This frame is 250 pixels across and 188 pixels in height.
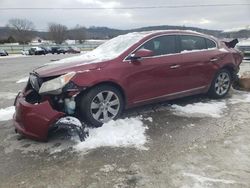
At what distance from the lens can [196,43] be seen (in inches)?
255

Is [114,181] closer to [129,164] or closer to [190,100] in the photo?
[129,164]

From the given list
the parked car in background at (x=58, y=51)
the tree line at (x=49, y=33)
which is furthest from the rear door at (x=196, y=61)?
the tree line at (x=49, y=33)

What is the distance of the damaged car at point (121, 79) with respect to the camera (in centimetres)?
458

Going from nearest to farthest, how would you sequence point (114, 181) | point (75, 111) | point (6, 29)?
point (114, 181) < point (75, 111) < point (6, 29)

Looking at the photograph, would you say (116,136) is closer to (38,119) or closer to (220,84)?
(38,119)

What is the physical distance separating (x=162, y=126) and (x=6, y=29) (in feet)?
285

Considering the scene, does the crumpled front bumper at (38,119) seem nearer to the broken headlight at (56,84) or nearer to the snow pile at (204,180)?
the broken headlight at (56,84)

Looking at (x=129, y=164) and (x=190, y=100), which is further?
(x=190, y=100)

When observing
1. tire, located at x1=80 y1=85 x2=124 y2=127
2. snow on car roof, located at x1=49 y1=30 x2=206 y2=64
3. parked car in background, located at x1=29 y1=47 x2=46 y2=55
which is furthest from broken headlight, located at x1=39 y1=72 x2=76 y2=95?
parked car in background, located at x1=29 y1=47 x2=46 y2=55

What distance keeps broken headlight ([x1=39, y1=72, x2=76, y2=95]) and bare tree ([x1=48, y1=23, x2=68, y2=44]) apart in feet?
252

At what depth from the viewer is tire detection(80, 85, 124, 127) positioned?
4.75 meters

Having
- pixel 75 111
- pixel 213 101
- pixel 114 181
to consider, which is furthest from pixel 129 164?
pixel 213 101

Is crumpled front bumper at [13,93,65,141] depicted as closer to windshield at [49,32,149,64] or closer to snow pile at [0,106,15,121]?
windshield at [49,32,149,64]

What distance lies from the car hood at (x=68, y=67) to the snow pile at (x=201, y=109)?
1922 millimetres
